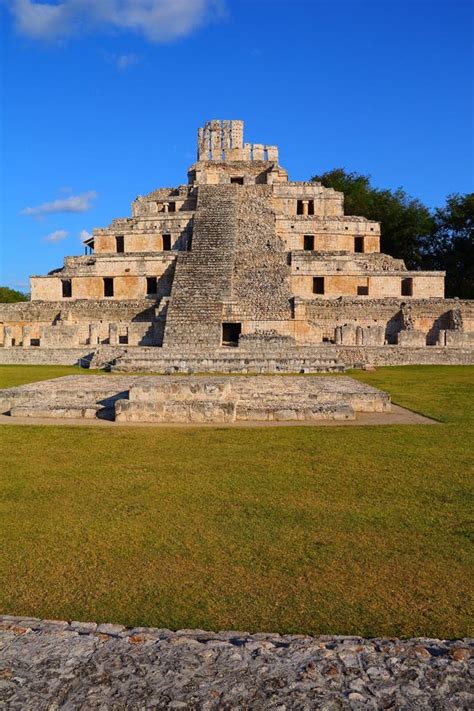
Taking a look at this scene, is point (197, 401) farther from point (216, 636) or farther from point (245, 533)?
point (216, 636)

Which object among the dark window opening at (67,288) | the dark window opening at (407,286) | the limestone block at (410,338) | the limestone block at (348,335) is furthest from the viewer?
the dark window opening at (67,288)

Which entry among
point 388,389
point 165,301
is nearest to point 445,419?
point 388,389

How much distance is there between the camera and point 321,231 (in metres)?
33.4

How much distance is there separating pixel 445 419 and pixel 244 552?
280 inches

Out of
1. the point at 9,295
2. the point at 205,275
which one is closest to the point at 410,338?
the point at 205,275

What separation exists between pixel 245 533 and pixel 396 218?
157 feet

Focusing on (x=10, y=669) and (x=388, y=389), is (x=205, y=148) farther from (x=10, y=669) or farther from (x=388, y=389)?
(x=10, y=669)

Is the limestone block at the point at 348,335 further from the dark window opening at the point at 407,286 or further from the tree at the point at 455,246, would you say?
the tree at the point at 455,246

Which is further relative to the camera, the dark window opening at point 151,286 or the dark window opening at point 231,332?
the dark window opening at point 151,286

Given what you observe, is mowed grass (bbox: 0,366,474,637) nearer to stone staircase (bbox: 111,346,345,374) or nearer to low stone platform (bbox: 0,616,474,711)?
low stone platform (bbox: 0,616,474,711)

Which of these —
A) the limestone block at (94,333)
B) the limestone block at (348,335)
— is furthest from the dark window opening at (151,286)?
the limestone block at (348,335)

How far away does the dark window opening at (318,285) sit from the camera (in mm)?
30969

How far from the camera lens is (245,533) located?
16.7 feet

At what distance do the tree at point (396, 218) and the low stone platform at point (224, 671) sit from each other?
48.7 metres
